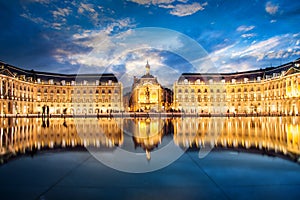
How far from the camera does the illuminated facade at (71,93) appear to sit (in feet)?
278

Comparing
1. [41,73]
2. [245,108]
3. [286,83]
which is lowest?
[245,108]

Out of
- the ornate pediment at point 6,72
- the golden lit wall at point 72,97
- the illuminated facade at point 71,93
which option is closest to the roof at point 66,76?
the illuminated facade at point 71,93

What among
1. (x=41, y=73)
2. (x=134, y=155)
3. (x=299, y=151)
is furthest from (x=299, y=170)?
(x=41, y=73)

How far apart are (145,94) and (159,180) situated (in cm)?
8157

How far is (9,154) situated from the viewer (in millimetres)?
7777

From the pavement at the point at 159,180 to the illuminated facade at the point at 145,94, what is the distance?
77026 millimetres

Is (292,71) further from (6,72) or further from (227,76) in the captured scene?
(6,72)

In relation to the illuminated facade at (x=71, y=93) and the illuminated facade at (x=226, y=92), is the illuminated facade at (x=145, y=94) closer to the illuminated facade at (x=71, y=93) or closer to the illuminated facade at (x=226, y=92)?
the illuminated facade at (x=226, y=92)

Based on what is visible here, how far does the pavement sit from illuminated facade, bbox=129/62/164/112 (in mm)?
77026

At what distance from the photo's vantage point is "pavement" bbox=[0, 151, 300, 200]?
13.6 ft

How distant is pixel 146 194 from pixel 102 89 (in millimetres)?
92615

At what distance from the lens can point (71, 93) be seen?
92875 mm

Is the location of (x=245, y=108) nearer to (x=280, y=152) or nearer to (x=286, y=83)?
(x=286, y=83)

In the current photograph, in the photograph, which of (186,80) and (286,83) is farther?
(186,80)
